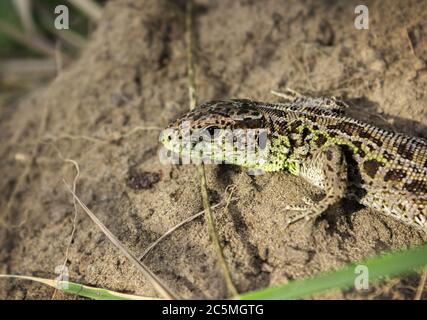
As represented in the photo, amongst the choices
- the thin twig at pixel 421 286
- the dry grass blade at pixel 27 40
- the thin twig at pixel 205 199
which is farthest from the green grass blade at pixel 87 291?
the dry grass blade at pixel 27 40

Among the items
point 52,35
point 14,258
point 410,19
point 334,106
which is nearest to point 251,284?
point 334,106

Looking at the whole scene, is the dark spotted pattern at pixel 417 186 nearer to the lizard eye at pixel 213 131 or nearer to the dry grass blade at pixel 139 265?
the lizard eye at pixel 213 131

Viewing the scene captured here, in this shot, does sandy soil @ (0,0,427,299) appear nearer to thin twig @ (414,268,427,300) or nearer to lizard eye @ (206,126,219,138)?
thin twig @ (414,268,427,300)

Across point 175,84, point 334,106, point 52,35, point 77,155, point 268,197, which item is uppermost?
point 52,35

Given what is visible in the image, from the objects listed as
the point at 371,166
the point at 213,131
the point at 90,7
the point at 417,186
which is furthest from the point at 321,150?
the point at 90,7

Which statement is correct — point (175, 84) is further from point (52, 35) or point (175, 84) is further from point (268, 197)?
point (52, 35)

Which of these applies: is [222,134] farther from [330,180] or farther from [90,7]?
[90,7]
